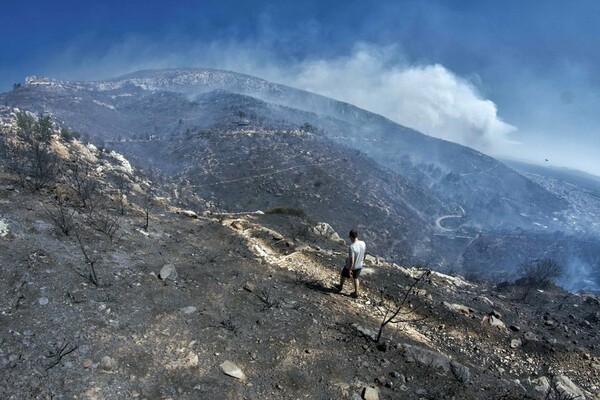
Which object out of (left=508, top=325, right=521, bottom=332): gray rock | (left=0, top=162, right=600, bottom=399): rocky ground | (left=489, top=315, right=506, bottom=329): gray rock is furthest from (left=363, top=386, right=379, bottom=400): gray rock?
(left=508, top=325, right=521, bottom=332): gray rock

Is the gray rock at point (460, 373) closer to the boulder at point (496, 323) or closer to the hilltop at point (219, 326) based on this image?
the hilltop at point (219, 326)

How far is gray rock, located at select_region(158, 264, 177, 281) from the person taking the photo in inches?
344

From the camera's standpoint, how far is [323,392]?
5.90m

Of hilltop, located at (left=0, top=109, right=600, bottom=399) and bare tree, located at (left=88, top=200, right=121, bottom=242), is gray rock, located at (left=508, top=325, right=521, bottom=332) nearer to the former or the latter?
hilltop, located at (left=0, top=109, right=600, bottom=399)

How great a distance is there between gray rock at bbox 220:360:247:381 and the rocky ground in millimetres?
35

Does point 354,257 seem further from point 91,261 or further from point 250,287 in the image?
point 91,261

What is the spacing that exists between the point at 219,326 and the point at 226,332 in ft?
0.75

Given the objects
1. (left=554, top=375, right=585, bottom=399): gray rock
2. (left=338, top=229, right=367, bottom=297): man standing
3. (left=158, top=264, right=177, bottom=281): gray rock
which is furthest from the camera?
(left=338, top=229, right=367, bottom=297): man standing

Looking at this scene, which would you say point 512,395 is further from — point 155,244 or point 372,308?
point 155,244

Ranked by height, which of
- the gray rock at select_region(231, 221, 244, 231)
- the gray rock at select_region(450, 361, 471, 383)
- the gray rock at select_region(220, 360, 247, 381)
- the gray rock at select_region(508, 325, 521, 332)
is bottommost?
the gray rock at select_region(231, 221, 244, 231)

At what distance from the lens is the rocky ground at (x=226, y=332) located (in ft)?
18.1

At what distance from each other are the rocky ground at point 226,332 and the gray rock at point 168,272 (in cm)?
5

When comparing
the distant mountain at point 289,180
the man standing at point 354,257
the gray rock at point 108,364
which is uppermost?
the man standing at point 354,257

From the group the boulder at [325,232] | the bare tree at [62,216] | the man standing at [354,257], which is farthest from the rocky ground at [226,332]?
the boulder at [325,232]
